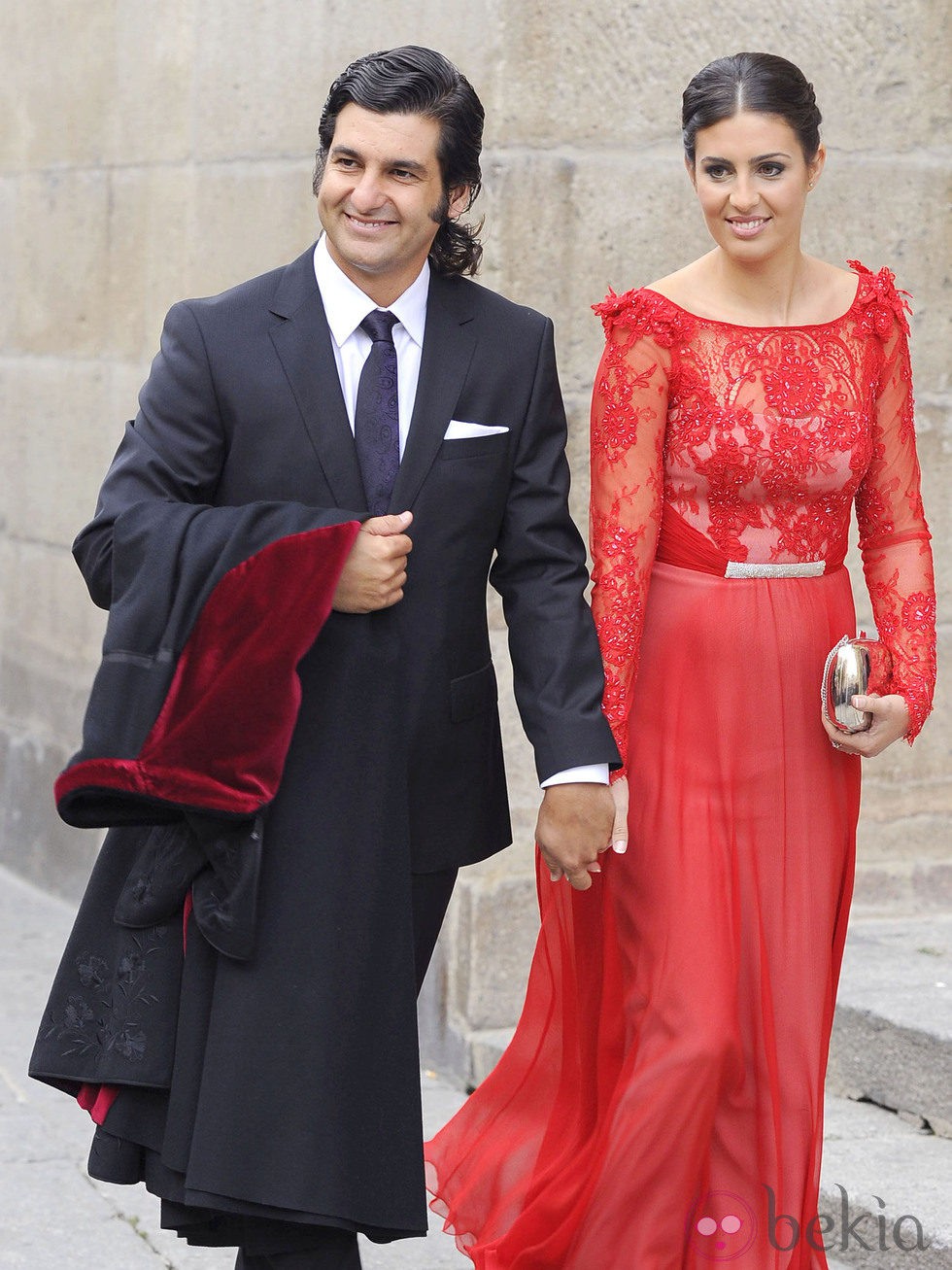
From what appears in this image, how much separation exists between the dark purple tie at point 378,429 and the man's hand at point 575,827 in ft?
1.81

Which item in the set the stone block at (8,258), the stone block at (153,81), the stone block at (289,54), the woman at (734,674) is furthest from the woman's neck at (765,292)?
the stone block at (8,258)

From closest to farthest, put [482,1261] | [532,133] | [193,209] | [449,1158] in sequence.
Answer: [482,1261] < [449,1158] < [532,133] < [193,209]

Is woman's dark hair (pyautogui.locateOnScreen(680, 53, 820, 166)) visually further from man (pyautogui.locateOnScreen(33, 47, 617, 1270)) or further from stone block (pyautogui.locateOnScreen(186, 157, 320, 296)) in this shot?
stone block (pyautogui.locateOnScreen(186, 157, 320, 296))

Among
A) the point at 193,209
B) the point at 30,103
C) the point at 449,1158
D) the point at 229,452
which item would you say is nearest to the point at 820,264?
the point at 229,452

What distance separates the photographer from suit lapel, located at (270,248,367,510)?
300 centimetres

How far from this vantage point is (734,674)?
3.45m

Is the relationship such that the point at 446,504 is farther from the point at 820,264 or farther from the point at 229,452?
the point at 820,264

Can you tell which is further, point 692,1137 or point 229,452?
point 692,1137

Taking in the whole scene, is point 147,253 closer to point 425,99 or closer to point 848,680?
point 425,99

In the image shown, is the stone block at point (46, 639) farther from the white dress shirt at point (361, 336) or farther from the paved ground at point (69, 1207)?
the white dress shirt at point (361, 336)

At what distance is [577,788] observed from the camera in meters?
3.14

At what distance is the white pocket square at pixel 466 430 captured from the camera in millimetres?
3092

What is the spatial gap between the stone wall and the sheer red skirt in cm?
147

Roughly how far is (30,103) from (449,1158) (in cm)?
460
